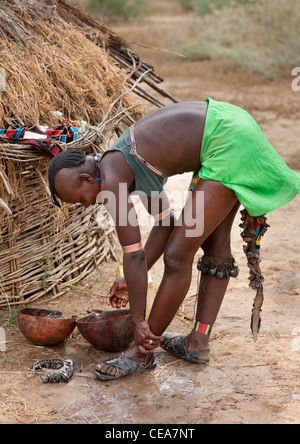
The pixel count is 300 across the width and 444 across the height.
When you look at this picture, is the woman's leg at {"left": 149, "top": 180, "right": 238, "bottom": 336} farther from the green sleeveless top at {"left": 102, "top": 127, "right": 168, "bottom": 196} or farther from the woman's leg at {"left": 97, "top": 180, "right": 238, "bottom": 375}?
the green sleeveless top at {"left": 102, "top": 127, "right": 168, "bottom": 196}

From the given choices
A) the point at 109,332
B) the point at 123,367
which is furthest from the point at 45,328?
the point at 123,367

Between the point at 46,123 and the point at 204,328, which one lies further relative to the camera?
the point at 46,123

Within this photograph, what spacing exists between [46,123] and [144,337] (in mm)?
1448

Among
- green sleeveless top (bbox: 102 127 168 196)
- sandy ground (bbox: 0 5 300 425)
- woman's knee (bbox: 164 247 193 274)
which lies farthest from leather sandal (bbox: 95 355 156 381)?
green sleeveless top (bbox: 102 127 168 196)

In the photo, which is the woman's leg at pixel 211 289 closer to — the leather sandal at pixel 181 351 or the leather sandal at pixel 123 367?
the leather sandal at pixel 181 351

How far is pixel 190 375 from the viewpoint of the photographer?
110 inches

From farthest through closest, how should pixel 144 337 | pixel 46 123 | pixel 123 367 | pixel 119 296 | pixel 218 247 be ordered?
pixel 46 123
pixel 119 296
pixel 218 247
pixel 123 367
pixel 144 337

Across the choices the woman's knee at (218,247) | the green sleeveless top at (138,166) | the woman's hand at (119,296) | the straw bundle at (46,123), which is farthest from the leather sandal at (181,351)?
the straw bundle at (46,123)

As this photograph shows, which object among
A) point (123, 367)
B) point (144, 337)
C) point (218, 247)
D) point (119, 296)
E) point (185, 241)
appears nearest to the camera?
point (185, 241)

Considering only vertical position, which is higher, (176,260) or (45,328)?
(176,260)

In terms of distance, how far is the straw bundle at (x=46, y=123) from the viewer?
3.27 m

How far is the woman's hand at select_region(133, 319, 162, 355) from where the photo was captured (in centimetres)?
262

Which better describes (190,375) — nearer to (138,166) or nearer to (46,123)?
(138,166)

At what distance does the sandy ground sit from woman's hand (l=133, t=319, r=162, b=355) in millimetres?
185
